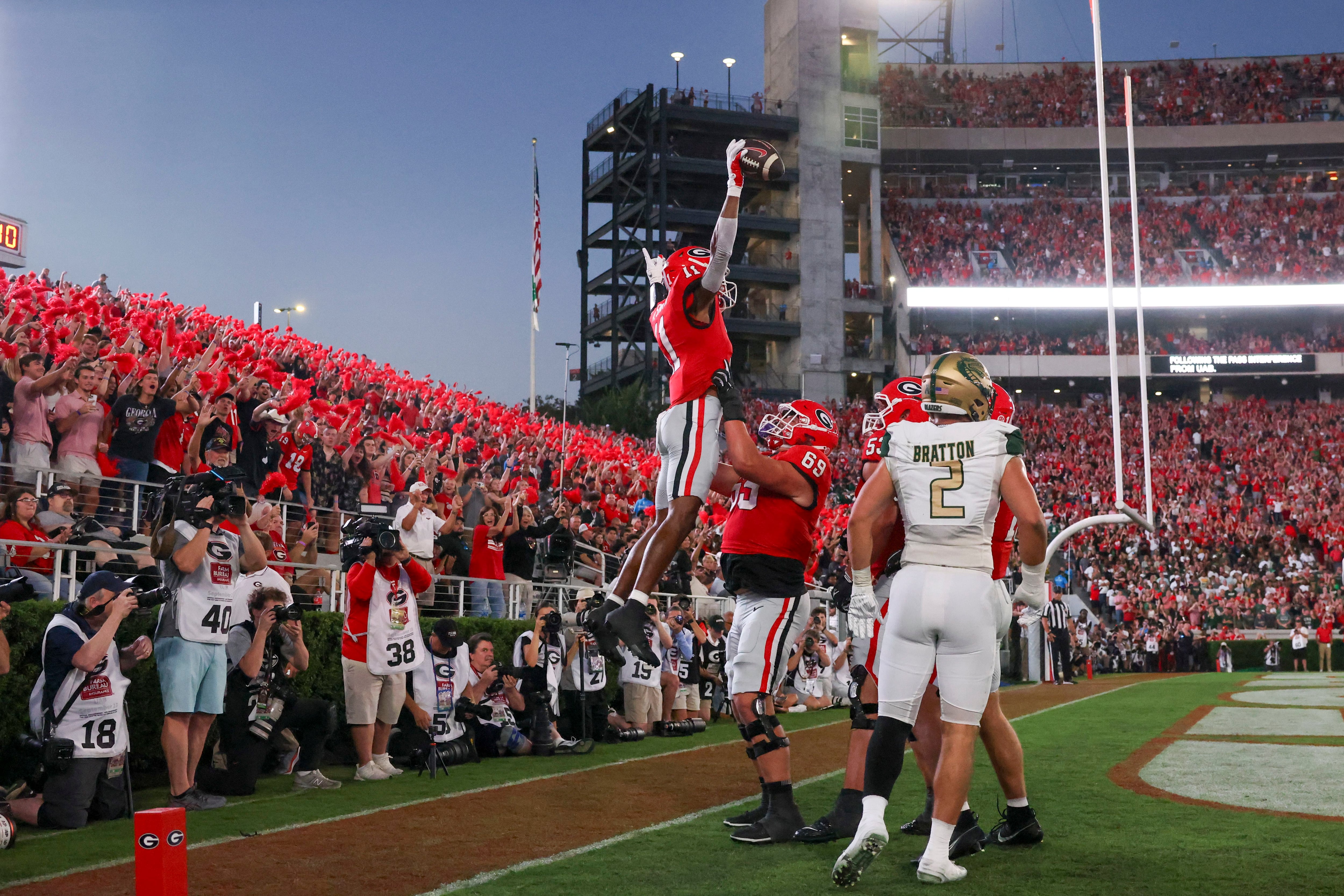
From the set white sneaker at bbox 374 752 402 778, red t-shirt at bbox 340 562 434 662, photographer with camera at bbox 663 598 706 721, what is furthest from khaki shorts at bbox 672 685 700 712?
red t-shirt at bbox 340 562 434 662

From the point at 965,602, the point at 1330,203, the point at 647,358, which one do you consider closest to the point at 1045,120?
the point at 1330,203

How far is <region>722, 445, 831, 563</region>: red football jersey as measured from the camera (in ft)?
20.2

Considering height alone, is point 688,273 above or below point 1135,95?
below

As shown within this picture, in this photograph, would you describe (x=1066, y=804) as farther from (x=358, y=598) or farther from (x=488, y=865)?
(x=358, y=598)

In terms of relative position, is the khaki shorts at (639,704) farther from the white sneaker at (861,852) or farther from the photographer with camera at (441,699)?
the white sneaker at (861,852)

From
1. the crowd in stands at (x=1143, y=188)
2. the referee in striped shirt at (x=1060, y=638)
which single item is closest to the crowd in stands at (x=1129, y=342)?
the crowd in stands at (x=1143, y=188)

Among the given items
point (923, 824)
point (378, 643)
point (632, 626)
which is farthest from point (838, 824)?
point (378, 643)

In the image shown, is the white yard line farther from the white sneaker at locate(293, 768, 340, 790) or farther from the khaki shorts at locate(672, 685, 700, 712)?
the khaki shorts at locate(672, 685, 700, 712)

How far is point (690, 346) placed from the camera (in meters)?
6.02

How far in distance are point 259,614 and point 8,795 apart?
5.98 feet

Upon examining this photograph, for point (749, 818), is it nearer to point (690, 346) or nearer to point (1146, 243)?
point (690, 346)

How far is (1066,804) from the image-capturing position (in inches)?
270

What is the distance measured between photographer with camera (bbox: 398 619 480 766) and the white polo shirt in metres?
1.28

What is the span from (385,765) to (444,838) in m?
3.02
